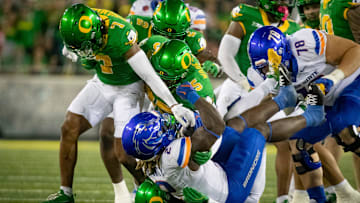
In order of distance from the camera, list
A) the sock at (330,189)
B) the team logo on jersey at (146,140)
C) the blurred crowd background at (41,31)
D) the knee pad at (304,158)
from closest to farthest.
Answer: the team logo on jersey at (146,140) < the knee pad at (304,158) < the sock at (330,189) < the blurred crowd background at (41,31)

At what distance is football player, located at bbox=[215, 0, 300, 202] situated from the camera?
4465mm

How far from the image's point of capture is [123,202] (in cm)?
420

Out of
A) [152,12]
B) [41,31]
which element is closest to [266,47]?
[152,12]

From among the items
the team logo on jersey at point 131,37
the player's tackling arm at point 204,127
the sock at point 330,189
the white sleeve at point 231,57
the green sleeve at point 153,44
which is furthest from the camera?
the white sleeve at point 231,57

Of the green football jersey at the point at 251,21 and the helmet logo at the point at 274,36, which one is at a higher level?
the helmet logo at the point at 274,36

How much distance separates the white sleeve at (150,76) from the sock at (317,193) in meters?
1.19

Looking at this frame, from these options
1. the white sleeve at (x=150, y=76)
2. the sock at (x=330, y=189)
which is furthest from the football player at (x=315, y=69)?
the white sleeve at (x=150, y=76)

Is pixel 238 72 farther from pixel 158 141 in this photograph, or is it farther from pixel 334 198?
pixel 158 141

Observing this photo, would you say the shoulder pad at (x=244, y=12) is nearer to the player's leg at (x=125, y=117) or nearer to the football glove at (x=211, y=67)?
the football glove at (x=211, y=67)

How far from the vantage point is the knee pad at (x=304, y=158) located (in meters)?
3.80

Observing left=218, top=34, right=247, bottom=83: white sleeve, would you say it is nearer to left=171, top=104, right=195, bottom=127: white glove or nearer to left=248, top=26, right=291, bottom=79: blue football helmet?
left=248, top=26, right=291, bottom=79: blue football helmet

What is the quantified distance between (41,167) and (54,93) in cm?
391

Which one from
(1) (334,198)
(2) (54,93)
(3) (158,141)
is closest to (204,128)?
(3) (158,141)

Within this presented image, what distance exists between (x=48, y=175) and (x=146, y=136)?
3.23 m
